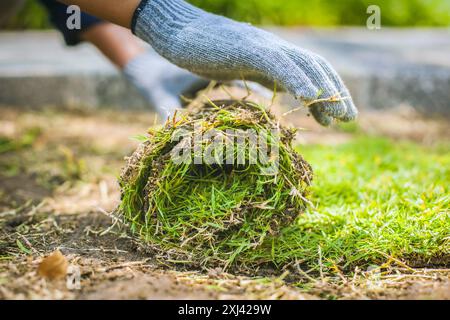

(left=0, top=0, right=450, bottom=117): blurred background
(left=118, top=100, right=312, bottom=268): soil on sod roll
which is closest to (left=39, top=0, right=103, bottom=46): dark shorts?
(left=0, top=0, right=450, bottom=117): blurred background

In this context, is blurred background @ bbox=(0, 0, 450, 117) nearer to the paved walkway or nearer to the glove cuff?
the paved walkway

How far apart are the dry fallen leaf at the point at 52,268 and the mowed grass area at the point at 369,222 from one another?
1.71ft

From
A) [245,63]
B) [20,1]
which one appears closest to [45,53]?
[20,1]

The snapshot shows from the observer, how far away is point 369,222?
1711mm

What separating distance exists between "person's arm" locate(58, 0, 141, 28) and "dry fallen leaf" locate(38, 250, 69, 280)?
2.76ft

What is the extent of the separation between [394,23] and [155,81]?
13.3 feet

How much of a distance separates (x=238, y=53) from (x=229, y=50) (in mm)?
33

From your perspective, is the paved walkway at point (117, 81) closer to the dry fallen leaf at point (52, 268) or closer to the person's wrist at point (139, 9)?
the person's wrist at point (139, 9)

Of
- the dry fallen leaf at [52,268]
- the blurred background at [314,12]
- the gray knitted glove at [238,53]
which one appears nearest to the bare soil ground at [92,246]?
the dry fallen leaf at [52,268]

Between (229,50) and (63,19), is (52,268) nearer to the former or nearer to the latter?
(229,50)

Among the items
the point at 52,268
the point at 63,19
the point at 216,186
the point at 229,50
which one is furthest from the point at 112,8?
the point at 63,19

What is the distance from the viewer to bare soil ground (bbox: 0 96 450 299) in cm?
131

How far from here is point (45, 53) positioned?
4.21 m
